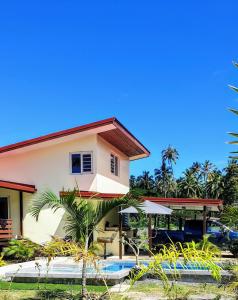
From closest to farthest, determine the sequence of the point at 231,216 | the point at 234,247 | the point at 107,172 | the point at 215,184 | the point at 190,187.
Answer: the point at 231,216
the point at 234,247
the point at 107,172
the point at 215,184
the point at 190,187

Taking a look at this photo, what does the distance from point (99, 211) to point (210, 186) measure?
70.7 m

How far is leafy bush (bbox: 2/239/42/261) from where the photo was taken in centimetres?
1742

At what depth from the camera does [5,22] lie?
54.2 feet

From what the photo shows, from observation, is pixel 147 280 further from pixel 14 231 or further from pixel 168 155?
pixel 168 155

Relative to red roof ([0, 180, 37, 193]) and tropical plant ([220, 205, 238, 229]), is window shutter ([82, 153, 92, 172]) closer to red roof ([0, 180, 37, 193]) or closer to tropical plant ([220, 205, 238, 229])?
red roof ([0, 180, 37, 193])

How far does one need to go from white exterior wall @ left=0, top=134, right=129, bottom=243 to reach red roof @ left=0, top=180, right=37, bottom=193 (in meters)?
0.43

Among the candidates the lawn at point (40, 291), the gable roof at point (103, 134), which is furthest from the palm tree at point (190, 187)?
the lawn at point (40, 291)

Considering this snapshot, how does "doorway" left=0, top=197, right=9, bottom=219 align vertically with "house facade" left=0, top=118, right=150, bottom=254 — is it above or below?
below

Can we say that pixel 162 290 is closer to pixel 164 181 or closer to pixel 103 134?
pixel 103 134

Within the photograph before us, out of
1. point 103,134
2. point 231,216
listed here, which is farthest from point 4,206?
point 231,216

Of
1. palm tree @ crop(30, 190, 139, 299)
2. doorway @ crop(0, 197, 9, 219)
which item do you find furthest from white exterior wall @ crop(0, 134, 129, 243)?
palm tree @ crop(30, 190, 139, 299)

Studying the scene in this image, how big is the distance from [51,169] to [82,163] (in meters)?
1.52

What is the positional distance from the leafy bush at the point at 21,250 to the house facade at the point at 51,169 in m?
1.84

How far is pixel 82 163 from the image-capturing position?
69.2ft
